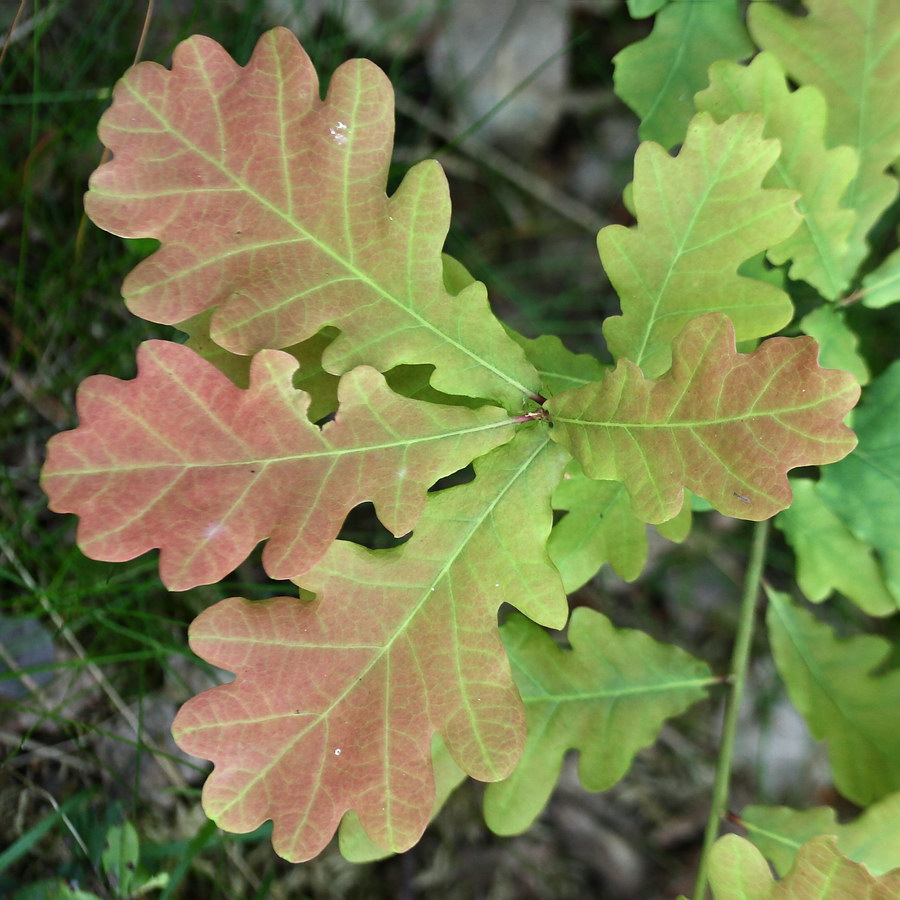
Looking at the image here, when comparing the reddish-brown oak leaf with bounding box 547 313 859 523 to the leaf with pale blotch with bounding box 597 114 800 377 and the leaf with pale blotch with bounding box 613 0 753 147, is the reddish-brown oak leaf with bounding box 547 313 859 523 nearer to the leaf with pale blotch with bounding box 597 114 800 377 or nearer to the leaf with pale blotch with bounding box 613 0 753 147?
the leaf with pale blotch with bounding box 597 114 800 377

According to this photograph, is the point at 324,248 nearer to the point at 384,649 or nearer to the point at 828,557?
the point at 384,649

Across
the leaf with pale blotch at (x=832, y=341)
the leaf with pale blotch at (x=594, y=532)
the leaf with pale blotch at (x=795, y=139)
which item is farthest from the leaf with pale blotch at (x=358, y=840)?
the leaf with pale blotch at (x=795, y=139)

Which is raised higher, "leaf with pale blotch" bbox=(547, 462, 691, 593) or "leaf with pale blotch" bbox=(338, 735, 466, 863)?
"leaf with pale blotch" bbox=(547, 462, 691, 593)

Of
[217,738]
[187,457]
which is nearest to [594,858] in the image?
[217,738]

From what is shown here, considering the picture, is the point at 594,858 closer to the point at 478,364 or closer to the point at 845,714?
the point at 845,714

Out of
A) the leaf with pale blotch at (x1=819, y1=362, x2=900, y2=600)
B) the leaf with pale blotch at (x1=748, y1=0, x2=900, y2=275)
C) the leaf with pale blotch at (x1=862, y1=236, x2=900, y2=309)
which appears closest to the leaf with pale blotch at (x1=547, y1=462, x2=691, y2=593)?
the leaf with pale blotch at (x1=819, y1=362, x2=900, y2=600)

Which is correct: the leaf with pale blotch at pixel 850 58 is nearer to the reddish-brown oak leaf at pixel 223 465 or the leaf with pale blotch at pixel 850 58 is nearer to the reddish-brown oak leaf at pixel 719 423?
the reddish-brown oak leaf at pixel 719 423
